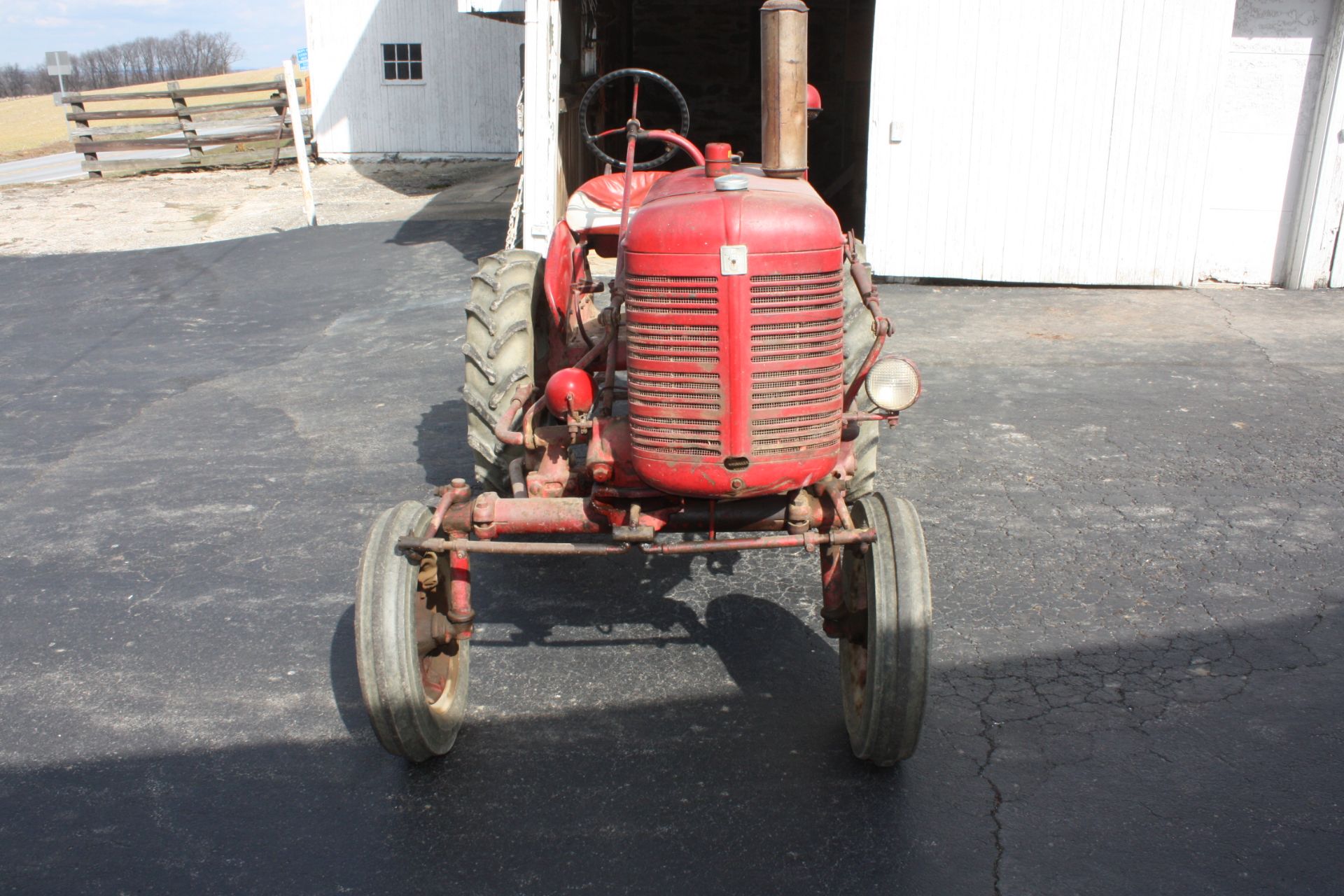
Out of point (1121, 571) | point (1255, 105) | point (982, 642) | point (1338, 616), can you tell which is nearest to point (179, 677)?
point (982, 642)

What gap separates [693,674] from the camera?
140 inches

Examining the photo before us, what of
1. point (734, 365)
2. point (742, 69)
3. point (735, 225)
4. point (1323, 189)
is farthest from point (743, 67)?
point (734, 365)

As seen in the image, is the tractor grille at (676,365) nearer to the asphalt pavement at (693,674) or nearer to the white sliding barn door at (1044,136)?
the asphalt pavement at (693,674)

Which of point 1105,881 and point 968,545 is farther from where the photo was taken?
point 968,545

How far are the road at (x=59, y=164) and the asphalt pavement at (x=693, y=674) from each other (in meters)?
14.7

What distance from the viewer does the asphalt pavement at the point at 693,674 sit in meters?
2.75

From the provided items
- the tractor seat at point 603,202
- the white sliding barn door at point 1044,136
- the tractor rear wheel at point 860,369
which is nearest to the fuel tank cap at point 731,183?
the tractor rear wheel at point 860,369

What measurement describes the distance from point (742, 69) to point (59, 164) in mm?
15536

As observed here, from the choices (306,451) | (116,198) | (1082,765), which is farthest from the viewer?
(116,198)

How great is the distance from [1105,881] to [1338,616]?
1.82 m

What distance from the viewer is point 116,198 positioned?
15.7m

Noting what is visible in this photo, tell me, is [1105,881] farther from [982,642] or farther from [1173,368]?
[1173,368]

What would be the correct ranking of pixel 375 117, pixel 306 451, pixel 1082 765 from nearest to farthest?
pixel 1082 765, pixel 306 451, pixel 375 117

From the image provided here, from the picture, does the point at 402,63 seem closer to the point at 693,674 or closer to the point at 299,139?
the point at 299,139
